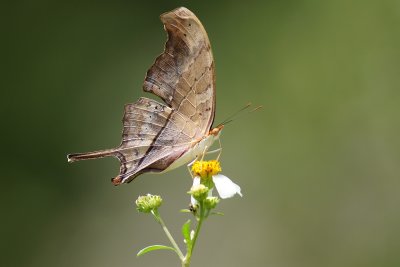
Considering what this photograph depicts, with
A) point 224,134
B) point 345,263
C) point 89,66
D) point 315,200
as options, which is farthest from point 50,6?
point 345,263

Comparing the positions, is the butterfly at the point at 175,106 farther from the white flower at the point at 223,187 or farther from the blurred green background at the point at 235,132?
the blurred green background at the point at 235,132

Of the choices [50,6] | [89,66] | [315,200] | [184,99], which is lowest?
[315,200]

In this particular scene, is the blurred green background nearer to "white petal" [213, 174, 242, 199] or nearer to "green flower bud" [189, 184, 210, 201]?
"white petal" [213, 174, 242, 199]

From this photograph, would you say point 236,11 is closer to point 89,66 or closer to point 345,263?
point 89,66

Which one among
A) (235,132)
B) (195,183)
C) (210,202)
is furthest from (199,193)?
(235,132)

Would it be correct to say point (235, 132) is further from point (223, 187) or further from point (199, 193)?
point (199, 193)

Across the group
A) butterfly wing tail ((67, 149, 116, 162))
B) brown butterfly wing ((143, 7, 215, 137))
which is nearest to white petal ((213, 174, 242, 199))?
brown butterfly wing ((143, 7, 215, 137))

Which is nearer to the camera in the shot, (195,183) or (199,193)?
(199,193)
